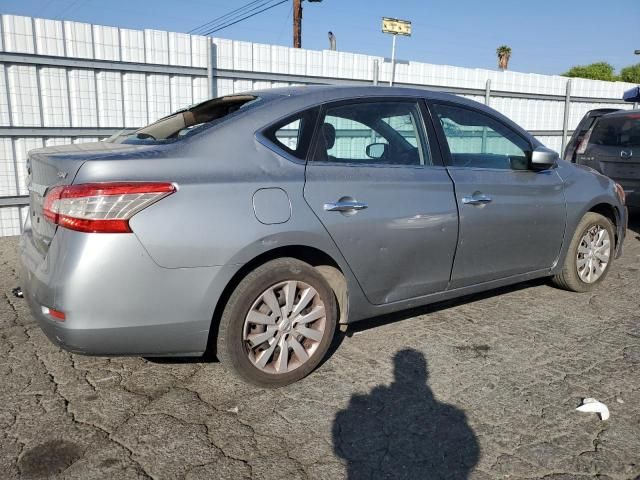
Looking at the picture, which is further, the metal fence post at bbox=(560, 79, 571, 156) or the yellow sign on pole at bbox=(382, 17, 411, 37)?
the metal fence post at bbox=(560, 79, 571, 156)

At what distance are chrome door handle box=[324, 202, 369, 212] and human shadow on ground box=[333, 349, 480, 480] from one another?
3.30 feet

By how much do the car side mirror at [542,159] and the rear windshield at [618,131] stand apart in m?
3.71

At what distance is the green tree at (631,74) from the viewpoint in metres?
44.2

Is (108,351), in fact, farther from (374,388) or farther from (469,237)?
(469,237)

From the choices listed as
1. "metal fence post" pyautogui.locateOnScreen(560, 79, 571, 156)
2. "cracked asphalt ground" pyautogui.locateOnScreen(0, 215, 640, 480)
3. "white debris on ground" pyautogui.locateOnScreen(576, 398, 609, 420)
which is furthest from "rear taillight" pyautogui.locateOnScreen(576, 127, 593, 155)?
"white debris on ground" pyautogui.locateOnScreen(576, 398, 609, 420)

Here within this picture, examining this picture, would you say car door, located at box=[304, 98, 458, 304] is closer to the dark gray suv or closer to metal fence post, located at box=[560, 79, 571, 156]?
the dark gray suv

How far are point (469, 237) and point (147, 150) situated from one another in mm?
2103

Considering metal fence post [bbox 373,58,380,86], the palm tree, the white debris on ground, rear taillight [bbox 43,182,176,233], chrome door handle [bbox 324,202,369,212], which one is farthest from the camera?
the palm tree

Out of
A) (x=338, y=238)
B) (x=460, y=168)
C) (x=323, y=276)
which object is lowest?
(x=323, y=276)

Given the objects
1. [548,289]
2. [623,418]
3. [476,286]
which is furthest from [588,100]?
[623,418]

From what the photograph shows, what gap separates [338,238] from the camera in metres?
3.02

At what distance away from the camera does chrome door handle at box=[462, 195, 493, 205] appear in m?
3.57

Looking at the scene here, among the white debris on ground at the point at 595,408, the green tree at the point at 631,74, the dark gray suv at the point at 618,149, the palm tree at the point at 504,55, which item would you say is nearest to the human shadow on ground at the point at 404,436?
the white debris on ground at the point at 595,408

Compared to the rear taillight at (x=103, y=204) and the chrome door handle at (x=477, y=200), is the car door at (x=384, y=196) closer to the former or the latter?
the chrome door handle at (x=477, y=200)
